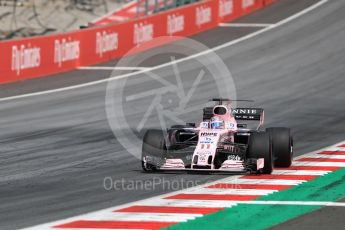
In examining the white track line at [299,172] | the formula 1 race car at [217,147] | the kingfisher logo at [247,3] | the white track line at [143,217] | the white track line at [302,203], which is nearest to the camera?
the white track line at [143,217]

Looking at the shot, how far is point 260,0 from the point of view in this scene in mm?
50062

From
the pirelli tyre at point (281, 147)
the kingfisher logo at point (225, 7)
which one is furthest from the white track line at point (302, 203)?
the kingfisher logo at point (225, 7)

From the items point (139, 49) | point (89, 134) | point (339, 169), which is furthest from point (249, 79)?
point (339, 169)

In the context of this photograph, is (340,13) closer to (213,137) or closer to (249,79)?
(249,79)

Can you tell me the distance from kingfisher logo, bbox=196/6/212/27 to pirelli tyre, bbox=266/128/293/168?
27.4m

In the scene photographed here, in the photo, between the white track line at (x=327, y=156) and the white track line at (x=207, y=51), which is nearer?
the white track line at (x=327, y=156)

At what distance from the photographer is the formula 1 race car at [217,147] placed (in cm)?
1642

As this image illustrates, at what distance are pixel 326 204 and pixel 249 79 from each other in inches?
833

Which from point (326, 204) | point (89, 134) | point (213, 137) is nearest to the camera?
point (326, 204)

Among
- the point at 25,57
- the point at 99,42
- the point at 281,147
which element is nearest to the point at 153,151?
the point at 281,147

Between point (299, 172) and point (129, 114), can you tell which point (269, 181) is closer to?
point (299, 172)

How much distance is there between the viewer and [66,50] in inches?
1441

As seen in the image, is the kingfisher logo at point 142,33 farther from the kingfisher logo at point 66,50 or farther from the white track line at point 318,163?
the white track line at point 318,163

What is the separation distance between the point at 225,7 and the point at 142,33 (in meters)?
7.61
